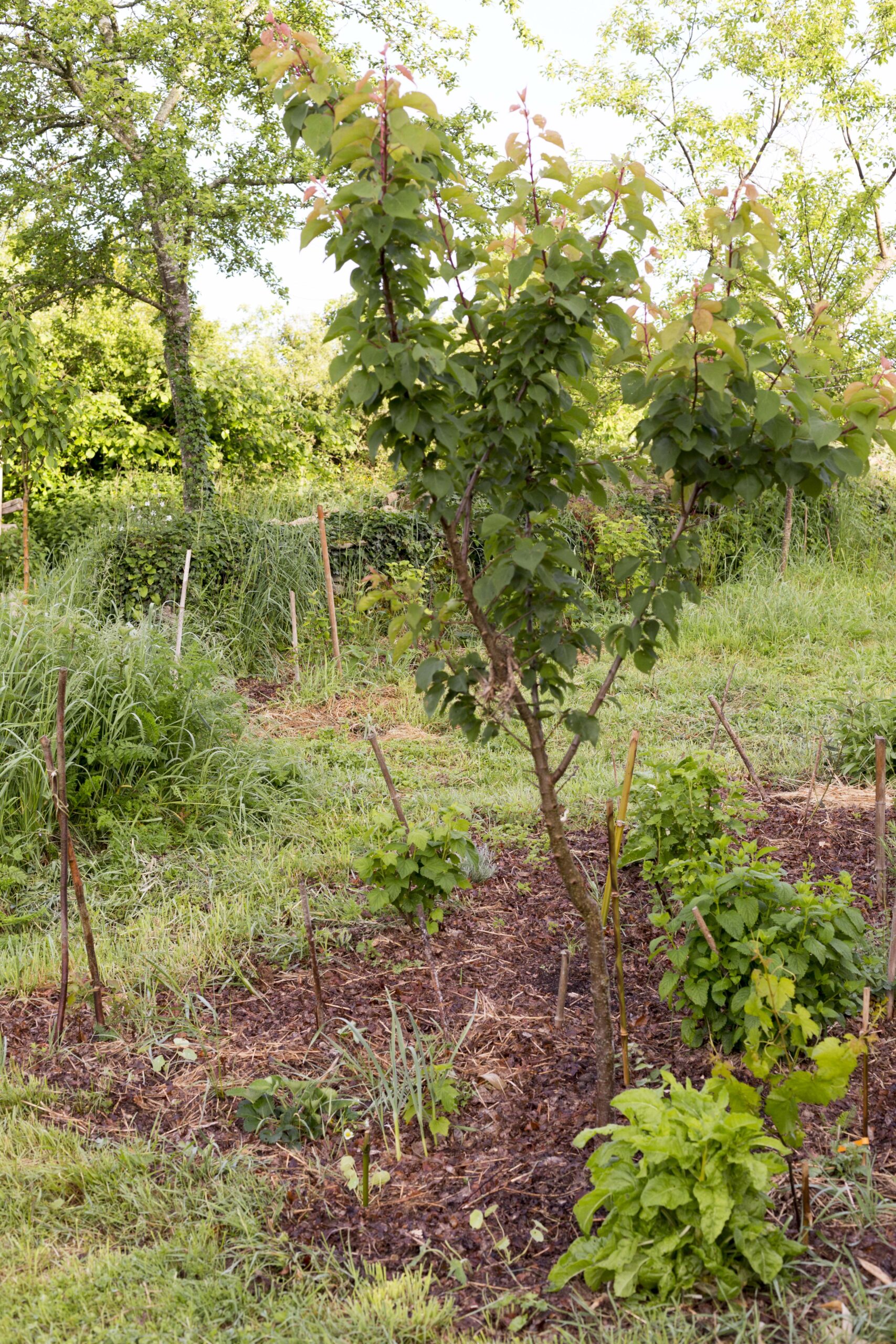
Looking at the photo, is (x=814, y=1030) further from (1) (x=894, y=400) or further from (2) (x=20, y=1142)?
(2) (x=20, y=1142)

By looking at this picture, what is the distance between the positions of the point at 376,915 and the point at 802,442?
247 centimetres

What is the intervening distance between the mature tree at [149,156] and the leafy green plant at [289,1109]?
1047 cm

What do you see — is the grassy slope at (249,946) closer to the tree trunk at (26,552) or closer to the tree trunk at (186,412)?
the tree trunk at (26,552)

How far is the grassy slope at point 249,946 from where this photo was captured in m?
2.10

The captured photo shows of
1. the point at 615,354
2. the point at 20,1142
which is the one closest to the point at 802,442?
the point at 615,354

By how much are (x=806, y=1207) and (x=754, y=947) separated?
64 centimetres

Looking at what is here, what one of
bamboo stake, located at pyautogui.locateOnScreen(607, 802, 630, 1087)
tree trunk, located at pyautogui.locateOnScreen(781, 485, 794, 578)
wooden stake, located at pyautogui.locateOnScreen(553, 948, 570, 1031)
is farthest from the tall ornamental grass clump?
tree trunk, located at pyautogui.locateOnScreen(781, 485, 794, 578)

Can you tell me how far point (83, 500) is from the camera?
11.9 m

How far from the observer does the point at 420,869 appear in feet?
11.9

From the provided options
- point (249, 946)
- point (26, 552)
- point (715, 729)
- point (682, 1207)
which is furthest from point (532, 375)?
point (26, 552)

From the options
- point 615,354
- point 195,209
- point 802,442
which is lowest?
point 802,442

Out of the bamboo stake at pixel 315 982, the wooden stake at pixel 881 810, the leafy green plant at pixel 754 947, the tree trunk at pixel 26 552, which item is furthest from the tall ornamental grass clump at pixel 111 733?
the wooden stake at pixel 881 810

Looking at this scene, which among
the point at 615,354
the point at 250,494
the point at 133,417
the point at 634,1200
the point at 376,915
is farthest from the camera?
the point at 133,417

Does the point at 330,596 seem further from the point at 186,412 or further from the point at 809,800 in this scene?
the point at 186,412
